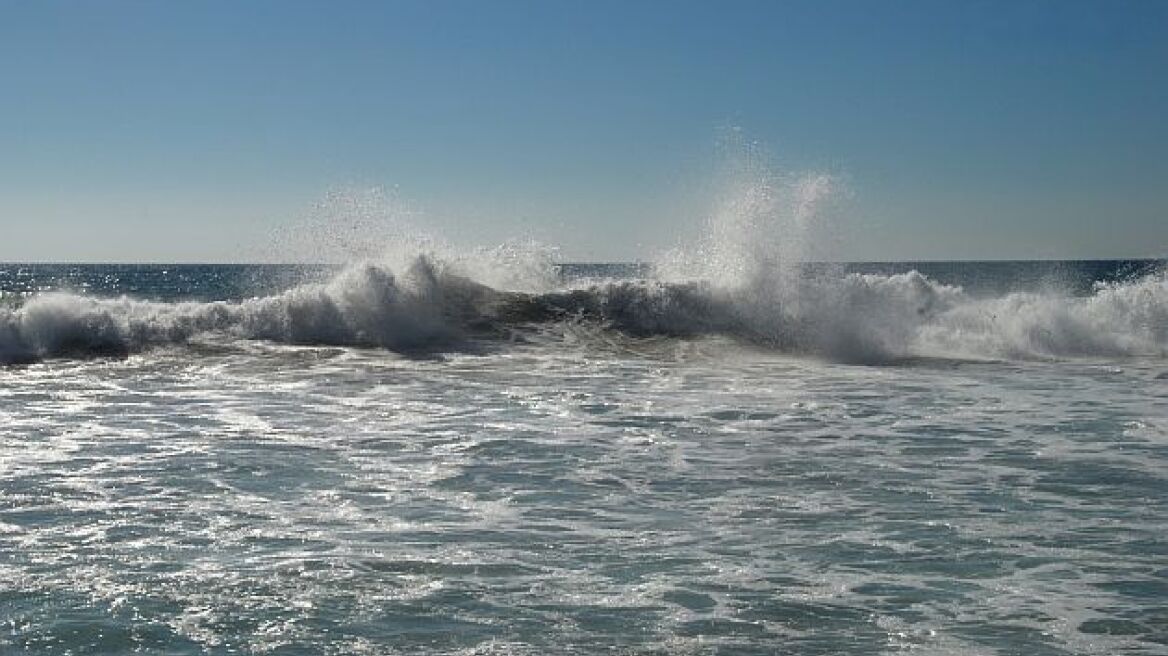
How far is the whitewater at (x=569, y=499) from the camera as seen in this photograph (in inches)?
218

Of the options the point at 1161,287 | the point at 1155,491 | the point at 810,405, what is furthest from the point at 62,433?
the point at 1161,287

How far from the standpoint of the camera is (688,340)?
21266 millimetres

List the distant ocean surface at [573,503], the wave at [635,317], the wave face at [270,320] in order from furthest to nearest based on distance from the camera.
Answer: the wave at [635,317], the wave face at [270,320], the distant ocean surface at [573,503]

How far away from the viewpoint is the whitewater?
554 cm

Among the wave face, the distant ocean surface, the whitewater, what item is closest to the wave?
the wave face

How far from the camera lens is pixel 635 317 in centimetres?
2277

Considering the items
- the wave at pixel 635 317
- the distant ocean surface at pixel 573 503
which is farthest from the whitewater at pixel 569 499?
the wave at pixel 635 317

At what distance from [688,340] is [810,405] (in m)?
8.06

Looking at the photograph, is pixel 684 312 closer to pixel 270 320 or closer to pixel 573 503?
pixel 270 320

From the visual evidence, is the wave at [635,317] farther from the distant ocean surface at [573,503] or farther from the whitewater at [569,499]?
the distant ocean surface at [573,503]

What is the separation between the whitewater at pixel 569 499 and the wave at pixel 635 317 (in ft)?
1.24

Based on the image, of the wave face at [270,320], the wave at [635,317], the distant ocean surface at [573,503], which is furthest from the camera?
the wave at [635,317]

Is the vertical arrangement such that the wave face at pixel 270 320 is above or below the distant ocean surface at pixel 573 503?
above

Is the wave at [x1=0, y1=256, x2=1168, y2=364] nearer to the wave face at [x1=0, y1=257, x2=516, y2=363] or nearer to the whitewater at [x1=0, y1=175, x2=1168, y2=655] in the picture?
the wave face at [x1=0, y1=257, x2=516, y2=363]
